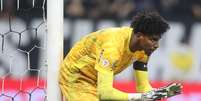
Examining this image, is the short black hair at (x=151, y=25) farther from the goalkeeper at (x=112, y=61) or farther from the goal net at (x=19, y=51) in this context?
the goal net at (x=19, y=51)

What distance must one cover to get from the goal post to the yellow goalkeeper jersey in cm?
4

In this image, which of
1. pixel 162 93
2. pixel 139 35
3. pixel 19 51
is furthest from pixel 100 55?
pixel 19 51

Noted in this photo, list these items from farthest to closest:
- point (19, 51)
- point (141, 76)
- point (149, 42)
A: point (19, 51), point (141, 76), point (149, 42)

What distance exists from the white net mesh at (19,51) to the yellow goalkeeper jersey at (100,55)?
3.54 feet

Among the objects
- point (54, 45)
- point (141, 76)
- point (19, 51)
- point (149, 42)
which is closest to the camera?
point (149, 42)

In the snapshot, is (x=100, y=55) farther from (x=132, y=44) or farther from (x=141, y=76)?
(x=141, y=76)

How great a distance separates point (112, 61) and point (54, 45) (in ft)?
1.12

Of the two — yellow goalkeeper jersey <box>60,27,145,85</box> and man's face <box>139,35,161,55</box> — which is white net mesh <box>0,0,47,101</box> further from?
man's face <box>139,35,161,55</box>

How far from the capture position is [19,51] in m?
4.61

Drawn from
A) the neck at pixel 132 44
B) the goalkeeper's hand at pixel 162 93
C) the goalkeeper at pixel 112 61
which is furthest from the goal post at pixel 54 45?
the goalkeeper's hand at pixel 162 93

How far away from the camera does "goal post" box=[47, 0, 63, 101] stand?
3.19m

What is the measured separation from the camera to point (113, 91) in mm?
2994

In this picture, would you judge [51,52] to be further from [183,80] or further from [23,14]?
[183,80]

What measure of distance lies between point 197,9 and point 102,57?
2251 millimetres
